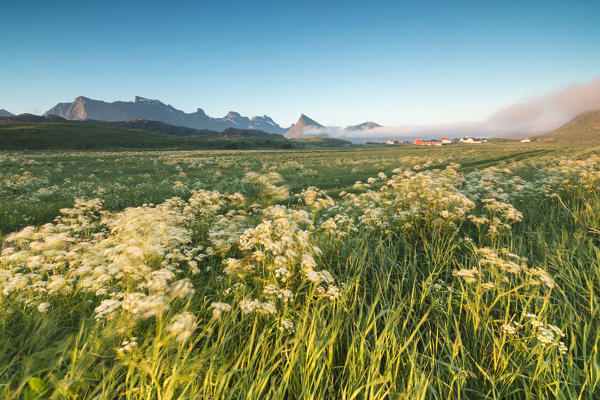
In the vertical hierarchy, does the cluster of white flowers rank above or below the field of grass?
above

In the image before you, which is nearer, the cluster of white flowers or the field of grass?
the field of grass

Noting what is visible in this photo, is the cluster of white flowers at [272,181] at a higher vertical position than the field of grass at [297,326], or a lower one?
higher

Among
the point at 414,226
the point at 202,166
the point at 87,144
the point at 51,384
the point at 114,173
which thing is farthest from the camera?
the point at 87,144

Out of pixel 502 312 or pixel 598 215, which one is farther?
pixel 598 215

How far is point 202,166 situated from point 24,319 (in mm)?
27177

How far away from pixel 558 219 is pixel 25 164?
137ft

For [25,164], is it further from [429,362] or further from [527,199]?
[527,199]

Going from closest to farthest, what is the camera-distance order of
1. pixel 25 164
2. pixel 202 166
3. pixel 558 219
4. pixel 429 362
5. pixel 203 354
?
pixel 203 354 < pixel 429 362 < pixel 558 219 < pixel 25 164 < pixel 202 166

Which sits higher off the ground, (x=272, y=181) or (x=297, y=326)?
(x=272, y=181)

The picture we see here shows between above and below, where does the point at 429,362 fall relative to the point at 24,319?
below

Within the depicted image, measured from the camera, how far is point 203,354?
2.21 m

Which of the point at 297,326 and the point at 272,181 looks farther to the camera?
the point at 272,181

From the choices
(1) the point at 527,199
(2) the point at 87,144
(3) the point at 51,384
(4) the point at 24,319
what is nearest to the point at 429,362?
(3) the point at 51,384

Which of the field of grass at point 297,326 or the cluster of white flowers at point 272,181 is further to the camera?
the cluster of white flowers at point 272,181
